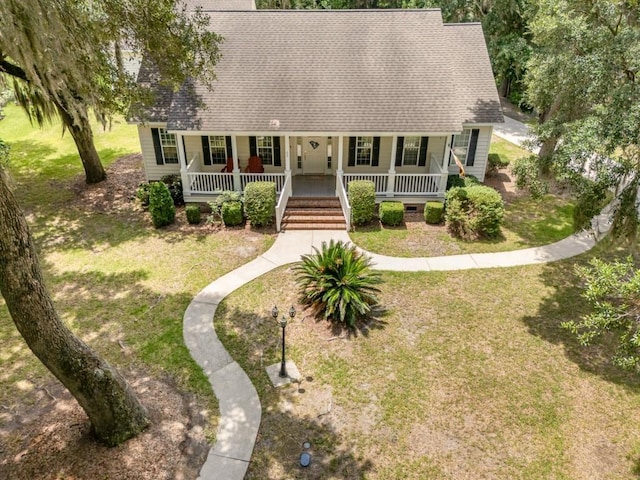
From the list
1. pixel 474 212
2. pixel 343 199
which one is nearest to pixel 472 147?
pixel 474 212

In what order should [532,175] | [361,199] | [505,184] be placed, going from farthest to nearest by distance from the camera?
[505,184] < [361,199] < [532,175]

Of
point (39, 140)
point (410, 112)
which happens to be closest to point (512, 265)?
point (410, 112)

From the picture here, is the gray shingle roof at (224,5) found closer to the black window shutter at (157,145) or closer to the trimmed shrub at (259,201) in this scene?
the black window shutter at (157,145)

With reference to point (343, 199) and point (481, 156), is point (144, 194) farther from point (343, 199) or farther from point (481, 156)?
point (481, 156)

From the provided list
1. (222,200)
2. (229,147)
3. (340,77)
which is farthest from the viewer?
(229,147)

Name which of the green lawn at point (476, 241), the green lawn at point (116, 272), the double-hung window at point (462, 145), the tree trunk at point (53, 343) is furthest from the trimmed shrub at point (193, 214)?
the double-hung window at point (462, 145)

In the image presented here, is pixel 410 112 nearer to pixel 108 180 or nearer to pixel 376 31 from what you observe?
pixel 376 31

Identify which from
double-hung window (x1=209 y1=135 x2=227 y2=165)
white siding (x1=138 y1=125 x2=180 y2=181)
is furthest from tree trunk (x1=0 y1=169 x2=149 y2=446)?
white siding (x1=138 y1=125 x2=180 y2=181)
